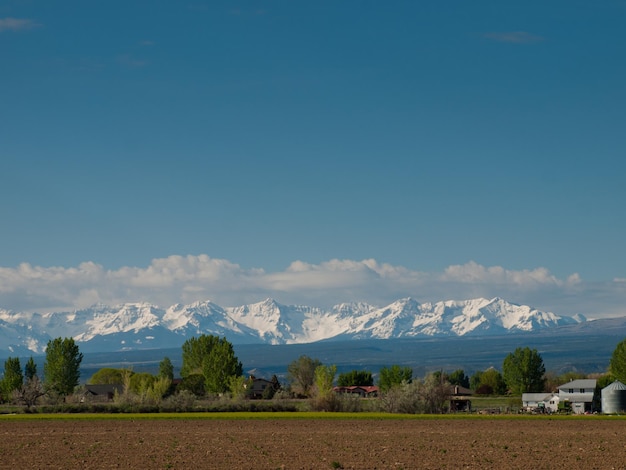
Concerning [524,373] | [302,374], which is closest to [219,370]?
[302,374]

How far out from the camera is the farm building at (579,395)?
148 meters

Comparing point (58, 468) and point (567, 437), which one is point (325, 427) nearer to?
point (567, 437)

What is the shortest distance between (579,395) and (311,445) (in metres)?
103

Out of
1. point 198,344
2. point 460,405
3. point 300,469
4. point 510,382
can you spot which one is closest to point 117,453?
point 300,469

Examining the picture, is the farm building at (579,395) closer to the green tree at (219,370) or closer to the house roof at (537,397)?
the house roof at (537,397)

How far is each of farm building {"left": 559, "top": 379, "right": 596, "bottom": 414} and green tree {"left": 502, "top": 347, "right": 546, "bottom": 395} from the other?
1264 inches

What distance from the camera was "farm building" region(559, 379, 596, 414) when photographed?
148 metres

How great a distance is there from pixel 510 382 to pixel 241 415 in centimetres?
10372

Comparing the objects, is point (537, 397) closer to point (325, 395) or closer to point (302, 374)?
point (302, 374)

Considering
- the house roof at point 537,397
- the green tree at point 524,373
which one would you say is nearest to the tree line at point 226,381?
the green tree at point 524,373

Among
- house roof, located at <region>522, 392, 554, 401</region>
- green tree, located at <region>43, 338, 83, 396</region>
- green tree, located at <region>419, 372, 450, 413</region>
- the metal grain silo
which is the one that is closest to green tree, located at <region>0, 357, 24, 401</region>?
green tree, located at <region>43, 338, 83, 396</region>

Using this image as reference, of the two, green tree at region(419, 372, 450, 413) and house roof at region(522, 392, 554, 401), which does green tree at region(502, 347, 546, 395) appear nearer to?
house roof at region(522, 392, 554, 401)

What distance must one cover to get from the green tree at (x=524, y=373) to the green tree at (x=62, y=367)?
270ft

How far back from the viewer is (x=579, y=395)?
495ft
